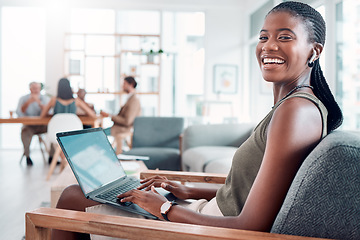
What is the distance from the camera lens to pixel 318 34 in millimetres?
1096

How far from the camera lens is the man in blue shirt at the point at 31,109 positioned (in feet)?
18.7

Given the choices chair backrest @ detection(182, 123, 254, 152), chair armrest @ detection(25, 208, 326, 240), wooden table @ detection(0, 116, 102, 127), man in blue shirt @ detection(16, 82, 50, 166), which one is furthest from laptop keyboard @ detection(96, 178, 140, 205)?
man in blue shirt @ detection(16, 82, 50, 166)

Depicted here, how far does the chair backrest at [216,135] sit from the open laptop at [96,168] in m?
2.59

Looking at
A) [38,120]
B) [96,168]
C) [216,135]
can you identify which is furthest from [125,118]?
[96,168]

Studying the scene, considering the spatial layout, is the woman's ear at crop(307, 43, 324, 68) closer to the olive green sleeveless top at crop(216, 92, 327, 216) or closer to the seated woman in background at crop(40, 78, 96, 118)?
the olive green sleeveless top at crop(216, 92, 327, 216)

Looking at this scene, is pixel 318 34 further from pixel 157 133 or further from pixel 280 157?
pixel 157 133

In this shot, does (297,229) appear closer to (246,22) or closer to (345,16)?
(345,16)

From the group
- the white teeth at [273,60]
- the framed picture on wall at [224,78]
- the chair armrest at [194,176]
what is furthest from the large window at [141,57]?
the white teeth at [273,60]

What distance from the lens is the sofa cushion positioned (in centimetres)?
341

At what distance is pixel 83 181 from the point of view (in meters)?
1.32

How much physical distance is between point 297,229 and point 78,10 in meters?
7.70

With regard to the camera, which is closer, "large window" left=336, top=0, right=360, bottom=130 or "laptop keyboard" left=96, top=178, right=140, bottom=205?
"laptop keyboard" left=96, top=178, right=140, bottom=205

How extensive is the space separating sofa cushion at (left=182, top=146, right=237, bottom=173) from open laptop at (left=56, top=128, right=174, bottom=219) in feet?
5.17

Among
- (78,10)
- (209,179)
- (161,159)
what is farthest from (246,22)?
(209,179)
